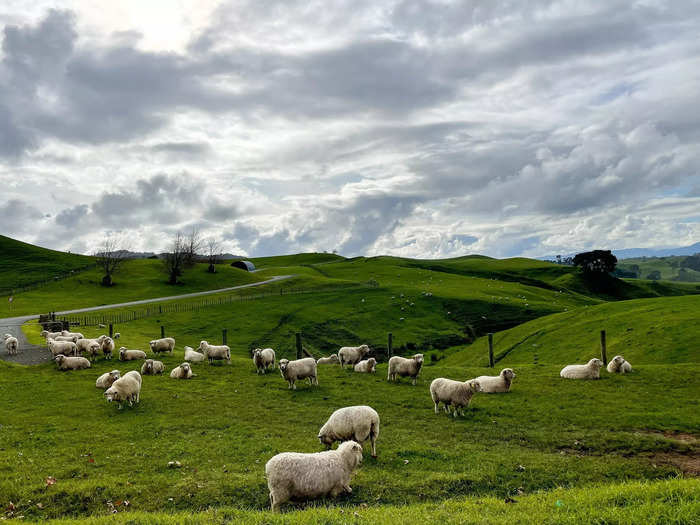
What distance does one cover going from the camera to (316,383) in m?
25.2

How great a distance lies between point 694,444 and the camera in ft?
50.3

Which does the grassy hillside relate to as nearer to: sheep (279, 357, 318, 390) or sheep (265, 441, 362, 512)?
sheep (279, 357, 318, 390)

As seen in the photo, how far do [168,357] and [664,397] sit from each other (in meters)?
32.9

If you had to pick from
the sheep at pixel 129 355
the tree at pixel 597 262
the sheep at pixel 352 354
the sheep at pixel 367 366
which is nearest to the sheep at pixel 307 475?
the sheep at pixel 367 366

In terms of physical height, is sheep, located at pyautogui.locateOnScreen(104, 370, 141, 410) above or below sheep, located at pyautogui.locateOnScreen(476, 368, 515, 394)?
above

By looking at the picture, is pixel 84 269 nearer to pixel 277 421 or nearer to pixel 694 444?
pixel 277 421

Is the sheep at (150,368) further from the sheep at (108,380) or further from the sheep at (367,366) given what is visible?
the sheep at (367,366)

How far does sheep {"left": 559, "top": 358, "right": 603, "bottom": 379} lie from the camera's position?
26.1 metres

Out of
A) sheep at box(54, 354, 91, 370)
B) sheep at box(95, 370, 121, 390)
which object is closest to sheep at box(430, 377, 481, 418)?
sheep at box(95, 370, 121, 390)

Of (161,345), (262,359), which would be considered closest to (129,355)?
(161,345)

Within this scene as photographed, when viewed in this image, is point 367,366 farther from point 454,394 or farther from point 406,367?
point 454,394

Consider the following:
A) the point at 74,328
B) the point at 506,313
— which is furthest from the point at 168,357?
the point at 506,313

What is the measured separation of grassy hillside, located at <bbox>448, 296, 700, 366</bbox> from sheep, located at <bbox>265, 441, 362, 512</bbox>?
1264 inches

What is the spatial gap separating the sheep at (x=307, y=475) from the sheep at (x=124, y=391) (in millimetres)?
12995
